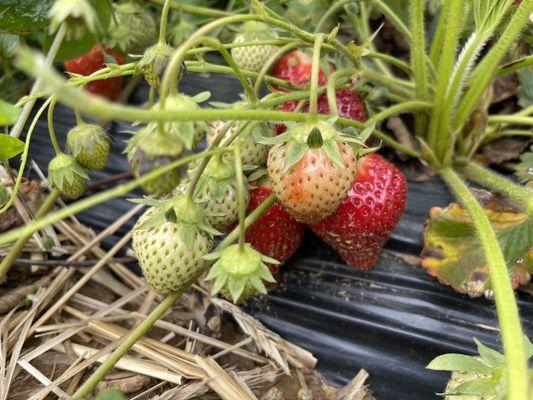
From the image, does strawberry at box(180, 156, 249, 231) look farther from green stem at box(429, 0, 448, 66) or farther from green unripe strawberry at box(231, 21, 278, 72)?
green stem at box(429, 0, 448, 66)

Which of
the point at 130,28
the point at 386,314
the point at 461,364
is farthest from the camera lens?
the point at 130,28

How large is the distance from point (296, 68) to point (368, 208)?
0.43 metres

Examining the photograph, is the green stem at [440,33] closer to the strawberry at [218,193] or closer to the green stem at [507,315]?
the green stem at [507,315]

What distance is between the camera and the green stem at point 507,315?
0.53m

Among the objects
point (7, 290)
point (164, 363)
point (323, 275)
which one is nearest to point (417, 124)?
point (323, 275)

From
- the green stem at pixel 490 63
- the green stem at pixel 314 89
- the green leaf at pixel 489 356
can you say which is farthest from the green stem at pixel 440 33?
the green leaf at pixel 489 356

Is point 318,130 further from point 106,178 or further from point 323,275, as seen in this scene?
point 106,178

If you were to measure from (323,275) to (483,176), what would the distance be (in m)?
0.36

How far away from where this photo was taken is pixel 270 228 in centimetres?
109

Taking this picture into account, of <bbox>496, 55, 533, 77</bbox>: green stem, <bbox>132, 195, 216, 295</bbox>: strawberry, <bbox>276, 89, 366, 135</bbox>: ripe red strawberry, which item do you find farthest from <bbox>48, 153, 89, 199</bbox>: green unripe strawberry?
<bbox>496, 55, 533, 77</bbox>: green stem

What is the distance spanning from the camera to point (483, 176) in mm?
1174

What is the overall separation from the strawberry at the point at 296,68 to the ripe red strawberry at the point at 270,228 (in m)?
0.33

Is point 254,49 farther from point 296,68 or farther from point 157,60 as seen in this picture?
point 157,60

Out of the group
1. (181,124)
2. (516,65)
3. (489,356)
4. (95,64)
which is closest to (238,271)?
(181,124)
